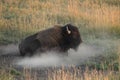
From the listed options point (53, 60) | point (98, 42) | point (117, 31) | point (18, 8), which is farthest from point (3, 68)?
point (18, 8)

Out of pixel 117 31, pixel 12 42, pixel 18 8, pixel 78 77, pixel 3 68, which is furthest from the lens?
pixel 18 8

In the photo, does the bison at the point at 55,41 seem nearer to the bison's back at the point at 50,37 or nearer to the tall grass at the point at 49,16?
the bison's back at the point at 50,37

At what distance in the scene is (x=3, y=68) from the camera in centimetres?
948

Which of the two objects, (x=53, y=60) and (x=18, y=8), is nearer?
(x=53, y=60)

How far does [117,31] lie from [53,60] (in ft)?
15.0

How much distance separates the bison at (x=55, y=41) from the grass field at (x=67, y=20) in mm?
1009

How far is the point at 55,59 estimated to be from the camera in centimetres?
1088

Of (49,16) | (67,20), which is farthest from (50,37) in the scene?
(49,16)

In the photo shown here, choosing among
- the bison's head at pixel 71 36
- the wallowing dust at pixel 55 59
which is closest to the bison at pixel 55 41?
the bison's head at pixel 71 36

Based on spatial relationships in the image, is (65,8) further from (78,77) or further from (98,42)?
(78,77)

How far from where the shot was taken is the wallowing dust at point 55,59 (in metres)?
10.4

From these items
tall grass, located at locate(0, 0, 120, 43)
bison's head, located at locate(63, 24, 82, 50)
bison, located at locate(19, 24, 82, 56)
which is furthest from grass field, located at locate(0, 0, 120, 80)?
bison, located at locate(19, 24, 82, 56)

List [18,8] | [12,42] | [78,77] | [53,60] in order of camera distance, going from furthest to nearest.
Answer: [18,8] < [12,42] < [53,60] < [78,77]

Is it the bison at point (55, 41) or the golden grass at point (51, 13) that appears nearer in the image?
the bison at point (55, 41)
